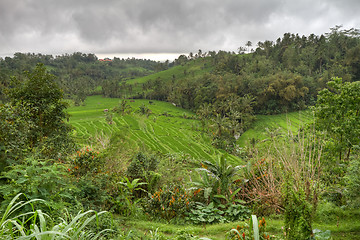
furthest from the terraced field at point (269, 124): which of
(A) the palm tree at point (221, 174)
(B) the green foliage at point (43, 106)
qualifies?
(B) the green foliage at point (43, 106)

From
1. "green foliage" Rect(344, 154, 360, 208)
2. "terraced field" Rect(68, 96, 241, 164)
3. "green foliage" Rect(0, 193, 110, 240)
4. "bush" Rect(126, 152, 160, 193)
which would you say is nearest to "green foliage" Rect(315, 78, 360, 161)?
"green foliage" Rect(344, 154, 360, 208)

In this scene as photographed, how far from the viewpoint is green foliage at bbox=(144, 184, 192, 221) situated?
4.78 m

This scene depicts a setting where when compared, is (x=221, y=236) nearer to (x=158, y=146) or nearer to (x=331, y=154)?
(x=331, y=154)

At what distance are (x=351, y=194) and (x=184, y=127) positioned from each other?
125 feet

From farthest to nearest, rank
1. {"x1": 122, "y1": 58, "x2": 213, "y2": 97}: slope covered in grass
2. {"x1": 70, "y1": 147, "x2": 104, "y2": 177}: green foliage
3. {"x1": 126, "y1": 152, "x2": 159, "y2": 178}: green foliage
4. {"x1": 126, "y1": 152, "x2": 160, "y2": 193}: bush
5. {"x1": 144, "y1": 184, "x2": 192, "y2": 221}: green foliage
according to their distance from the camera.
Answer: {"x1": 122, "y1": 58, "x2": 213, "y2": 97}: slope covered in grass
{"x1": 126, "y1": 152, "x2": 159, "y2": 178}: green foliage
{"x1": 126, "y1": 152, "x2": 160, "y2": 193}: bush
{"x1": 70, "y1": 147, "x2": 104, "y2": 177}: green foliage
{"x1": 144, "y1": 184, "x2": 192, "y2": 221}: green foliage

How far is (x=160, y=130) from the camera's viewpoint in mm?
37875

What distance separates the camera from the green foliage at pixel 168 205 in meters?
4.78

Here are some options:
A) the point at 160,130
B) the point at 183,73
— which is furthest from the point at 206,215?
the point at 183,73

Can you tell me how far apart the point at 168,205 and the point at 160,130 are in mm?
33087

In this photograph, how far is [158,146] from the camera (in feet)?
96.0

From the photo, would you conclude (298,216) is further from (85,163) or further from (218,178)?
(85,163)

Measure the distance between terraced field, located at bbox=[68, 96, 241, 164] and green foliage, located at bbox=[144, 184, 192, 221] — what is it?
50.6 feet

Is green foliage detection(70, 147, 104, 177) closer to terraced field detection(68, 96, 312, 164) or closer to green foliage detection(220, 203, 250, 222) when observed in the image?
green foliage detection(220, 203, 250, 222)

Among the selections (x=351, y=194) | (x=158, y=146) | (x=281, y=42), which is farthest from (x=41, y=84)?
(x=281, y=42)
